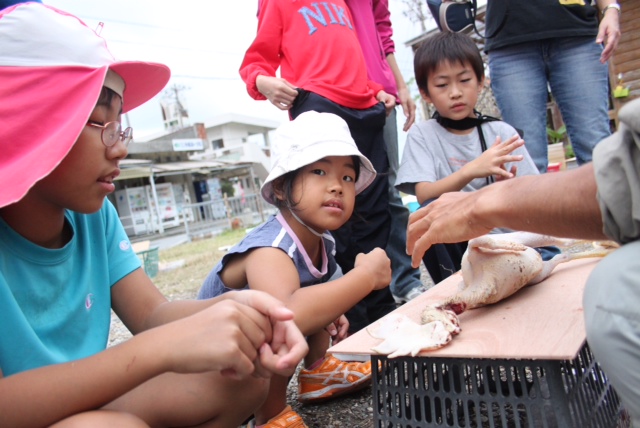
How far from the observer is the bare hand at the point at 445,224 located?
1.13 metres

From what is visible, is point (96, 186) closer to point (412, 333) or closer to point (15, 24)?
point (15, 24)

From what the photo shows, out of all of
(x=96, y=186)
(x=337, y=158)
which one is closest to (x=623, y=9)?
(x=337, y=158)

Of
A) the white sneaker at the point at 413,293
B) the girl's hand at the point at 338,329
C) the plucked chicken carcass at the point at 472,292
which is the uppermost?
the plucked chicken carcass at the point at 472,292

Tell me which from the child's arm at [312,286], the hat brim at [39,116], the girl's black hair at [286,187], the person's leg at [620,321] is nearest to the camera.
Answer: the person's leg at [620,321]

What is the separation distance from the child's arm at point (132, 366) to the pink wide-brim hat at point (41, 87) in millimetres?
360

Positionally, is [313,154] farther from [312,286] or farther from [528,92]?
[528,92]

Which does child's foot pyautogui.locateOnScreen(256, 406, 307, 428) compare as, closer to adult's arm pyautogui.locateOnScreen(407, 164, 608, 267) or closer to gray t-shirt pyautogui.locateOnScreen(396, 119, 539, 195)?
adult's arm pyautogui.locateOnScreen(407, 164, 608, 267)

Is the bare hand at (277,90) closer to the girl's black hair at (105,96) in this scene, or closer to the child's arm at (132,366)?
the girl's black hair at (105,96)

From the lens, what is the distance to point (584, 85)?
103 inches

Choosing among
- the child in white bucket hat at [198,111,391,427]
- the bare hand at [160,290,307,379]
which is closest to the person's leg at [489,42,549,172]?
the child in white bucket hat at [198,111,391,427]

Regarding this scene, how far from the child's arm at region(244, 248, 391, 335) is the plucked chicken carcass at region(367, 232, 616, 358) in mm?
205

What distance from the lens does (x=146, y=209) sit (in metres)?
20.4

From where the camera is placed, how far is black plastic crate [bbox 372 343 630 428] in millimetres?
1024

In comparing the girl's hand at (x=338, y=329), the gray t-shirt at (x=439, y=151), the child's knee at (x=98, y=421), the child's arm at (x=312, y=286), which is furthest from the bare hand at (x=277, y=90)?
the child's knee at (x=98, y=421)
